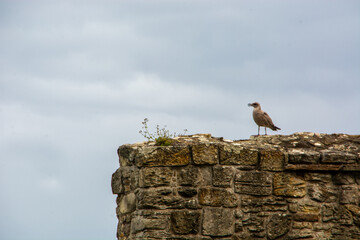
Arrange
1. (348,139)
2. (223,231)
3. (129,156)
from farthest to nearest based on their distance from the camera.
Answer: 1. (348,139)
2. (129,156)
3. (223,231)

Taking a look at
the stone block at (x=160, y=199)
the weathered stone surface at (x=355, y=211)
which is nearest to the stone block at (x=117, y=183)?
the stone block at (x=160, y=199)

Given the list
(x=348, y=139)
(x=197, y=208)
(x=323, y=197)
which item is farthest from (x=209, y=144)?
(x=348, y=139)

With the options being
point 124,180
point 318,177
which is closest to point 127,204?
point 124,180

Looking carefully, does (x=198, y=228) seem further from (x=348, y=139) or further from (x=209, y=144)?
(x=348, y=139)

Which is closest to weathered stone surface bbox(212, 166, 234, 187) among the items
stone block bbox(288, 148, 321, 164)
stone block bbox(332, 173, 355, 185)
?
stone block bbox(288, 148, 321, 164)

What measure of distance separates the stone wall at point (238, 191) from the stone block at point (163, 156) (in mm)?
15

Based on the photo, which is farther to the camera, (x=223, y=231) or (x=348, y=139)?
(x=348, y=139)

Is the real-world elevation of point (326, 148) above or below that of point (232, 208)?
above

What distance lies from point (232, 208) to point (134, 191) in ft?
4.94

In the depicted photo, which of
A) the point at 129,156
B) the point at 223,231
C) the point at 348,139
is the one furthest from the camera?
the point at 348,139

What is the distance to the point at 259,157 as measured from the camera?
29.2 feet

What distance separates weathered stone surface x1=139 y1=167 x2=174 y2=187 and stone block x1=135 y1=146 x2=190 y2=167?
0.08 meters

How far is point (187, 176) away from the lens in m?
8.62

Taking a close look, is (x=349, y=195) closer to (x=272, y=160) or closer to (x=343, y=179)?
(x=343, y=179)
